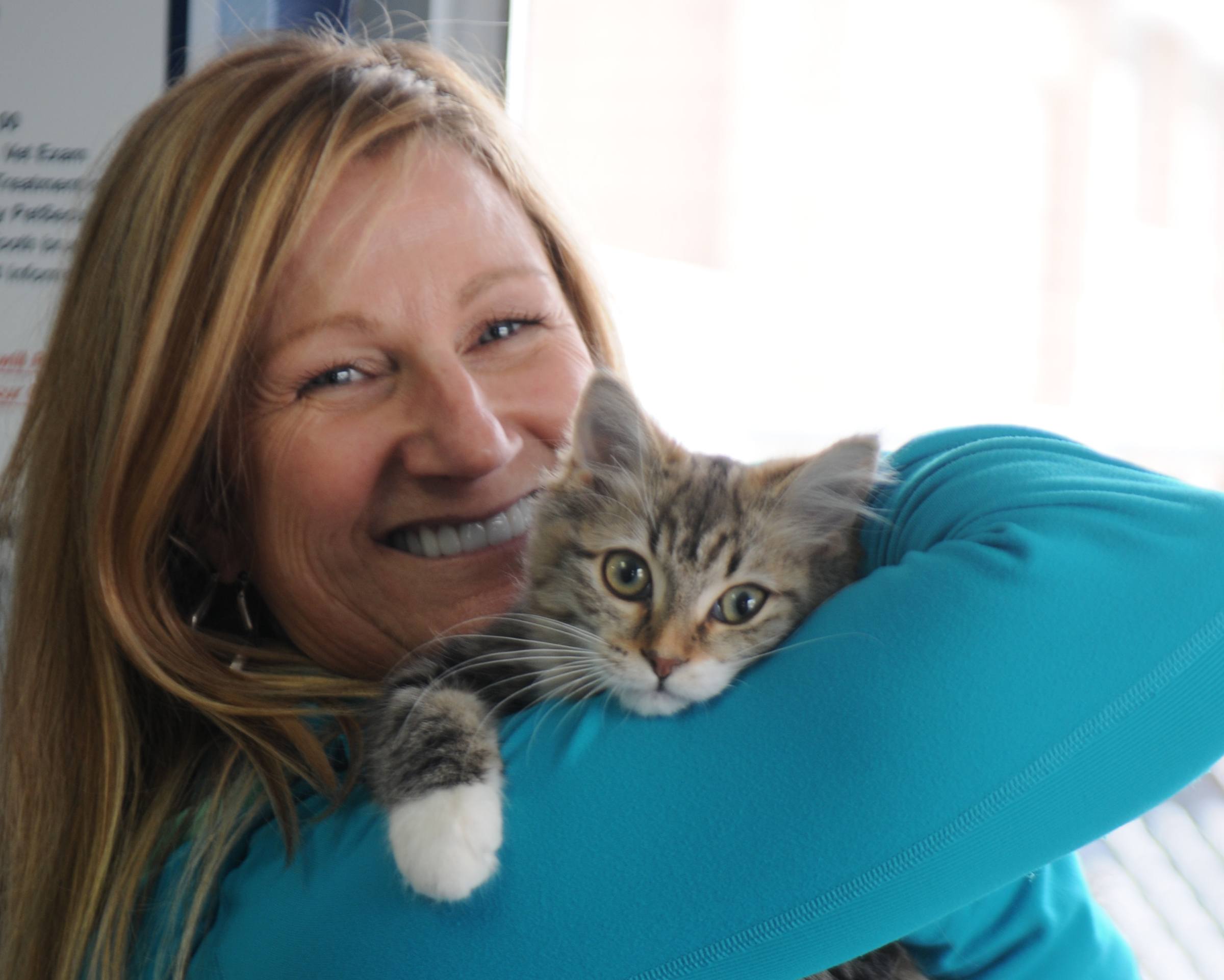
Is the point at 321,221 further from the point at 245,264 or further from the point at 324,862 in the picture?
the point at 324,862

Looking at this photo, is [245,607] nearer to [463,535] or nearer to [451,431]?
[463,535]

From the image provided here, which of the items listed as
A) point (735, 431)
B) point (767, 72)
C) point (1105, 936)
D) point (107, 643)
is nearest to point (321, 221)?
point (107, 643)

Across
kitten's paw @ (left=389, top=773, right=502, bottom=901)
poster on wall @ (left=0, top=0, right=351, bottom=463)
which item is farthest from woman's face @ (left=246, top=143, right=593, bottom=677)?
poster on wall @ (left=0, top=0, right=351, bottom=463)

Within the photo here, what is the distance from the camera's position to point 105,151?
172 centimetres

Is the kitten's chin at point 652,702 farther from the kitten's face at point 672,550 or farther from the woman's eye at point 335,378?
the woman's eye at point 335,378

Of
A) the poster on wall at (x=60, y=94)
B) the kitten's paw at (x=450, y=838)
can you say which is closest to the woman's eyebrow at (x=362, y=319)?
the kitten's paw at (x=450, y=838)

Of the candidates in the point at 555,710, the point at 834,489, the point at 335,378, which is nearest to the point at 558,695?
the point at 555,710

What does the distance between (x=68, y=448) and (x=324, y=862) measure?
2.57 feet

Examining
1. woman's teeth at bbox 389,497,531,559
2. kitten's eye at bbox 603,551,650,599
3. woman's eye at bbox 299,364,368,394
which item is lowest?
woman's teeth at bbox 389,497,531,559

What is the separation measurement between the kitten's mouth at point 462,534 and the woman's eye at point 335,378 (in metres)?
0.22

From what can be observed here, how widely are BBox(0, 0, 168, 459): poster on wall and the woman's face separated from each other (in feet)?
4.16

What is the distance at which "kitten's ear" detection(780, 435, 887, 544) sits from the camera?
47.9 inches

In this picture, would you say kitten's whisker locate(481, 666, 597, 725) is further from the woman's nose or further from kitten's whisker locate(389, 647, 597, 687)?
the woman's nose

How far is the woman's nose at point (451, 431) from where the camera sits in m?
1.33
